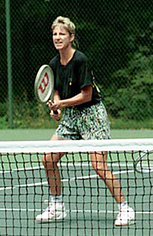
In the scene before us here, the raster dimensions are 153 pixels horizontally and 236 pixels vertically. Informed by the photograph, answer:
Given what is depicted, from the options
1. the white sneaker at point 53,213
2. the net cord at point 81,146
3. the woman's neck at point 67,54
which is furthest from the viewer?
the white sneaker at point 53,213

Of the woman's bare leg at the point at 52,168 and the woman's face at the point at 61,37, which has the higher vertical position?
the woman's face at the point at 61,37

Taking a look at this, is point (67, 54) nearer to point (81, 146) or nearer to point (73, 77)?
point (73, 77)

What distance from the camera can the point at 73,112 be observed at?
603cm

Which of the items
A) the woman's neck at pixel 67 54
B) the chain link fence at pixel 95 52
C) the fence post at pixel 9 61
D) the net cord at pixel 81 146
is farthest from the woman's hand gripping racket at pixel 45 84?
the chain link fence at pixel 95 52

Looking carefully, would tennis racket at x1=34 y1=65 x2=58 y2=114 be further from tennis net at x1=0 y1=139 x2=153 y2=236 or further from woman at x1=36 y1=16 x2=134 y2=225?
tennis net at x1=0 y1=139 x2=153 y2=236

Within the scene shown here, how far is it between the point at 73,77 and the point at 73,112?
295mm

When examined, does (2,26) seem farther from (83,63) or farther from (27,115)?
(83,63)

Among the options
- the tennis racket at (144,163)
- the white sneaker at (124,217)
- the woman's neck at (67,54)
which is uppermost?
the woman's neck at (67,54)

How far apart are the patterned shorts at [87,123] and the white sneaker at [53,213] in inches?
21.9

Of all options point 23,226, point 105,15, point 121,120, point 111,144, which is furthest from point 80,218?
point 105,15

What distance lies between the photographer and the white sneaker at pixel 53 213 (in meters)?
6.05

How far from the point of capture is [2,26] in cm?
1377

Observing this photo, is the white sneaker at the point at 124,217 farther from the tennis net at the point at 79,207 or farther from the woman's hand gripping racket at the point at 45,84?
the woman's hand gripping racket at the point at 45,84

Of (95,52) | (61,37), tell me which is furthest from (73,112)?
(95,52)
